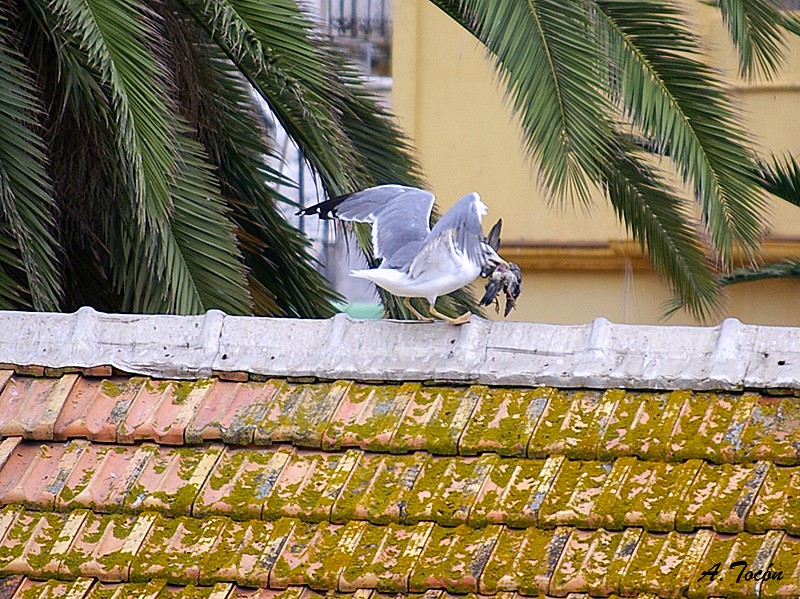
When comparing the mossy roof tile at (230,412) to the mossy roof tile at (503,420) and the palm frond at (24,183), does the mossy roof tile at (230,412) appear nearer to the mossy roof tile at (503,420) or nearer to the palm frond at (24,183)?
the mossy roof tile at (503,420)

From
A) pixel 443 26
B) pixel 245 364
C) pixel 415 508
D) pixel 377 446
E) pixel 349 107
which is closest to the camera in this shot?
pixel 415 508

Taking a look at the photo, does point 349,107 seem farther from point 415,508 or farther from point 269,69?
point 415,508

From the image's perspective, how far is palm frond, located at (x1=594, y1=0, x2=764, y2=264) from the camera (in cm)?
451

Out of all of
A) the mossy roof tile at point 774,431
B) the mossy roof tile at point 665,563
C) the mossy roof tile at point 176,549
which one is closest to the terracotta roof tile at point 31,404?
the mossy roof tile at point 176,549

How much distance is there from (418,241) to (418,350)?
0.53 meters

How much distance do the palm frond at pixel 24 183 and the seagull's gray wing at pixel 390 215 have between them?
4.44 ft

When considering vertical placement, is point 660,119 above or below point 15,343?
above

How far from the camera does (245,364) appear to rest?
320 centimetres

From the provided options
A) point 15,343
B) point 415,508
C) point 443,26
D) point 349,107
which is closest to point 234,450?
point 415,508

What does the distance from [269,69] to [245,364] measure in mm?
1649

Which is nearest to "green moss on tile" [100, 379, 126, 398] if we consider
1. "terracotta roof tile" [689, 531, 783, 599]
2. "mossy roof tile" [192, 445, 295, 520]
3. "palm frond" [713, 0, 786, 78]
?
"mossy roof tile" [192, 445, 295, 520]

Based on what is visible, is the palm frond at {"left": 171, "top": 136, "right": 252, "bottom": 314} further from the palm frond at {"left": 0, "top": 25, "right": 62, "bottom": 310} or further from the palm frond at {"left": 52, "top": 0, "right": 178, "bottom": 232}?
the palm frond at {"left": 0, "top": 25, "right": 62, "bottom": 310}

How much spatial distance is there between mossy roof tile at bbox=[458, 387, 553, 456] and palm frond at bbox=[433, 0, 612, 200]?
1331 millimetres

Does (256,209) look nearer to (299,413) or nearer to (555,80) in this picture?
(555,80)
